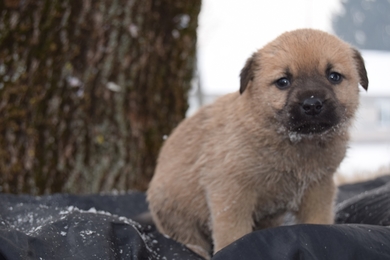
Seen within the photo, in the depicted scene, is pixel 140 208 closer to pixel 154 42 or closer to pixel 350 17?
pixel 154 42

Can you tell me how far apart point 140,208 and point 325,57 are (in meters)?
1.75

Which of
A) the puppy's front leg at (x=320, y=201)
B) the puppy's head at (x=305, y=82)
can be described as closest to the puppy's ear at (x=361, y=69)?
the puppy's head at (x=305, y=82)

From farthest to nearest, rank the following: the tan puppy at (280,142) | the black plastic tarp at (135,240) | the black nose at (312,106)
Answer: the tan puppy at (280,142) → the black nose at (312,106) → the black plastic tarp at (135,240)

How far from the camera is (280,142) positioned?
7.07 ft

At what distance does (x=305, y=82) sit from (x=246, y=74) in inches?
13.4

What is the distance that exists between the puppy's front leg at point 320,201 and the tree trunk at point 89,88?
65.7 inches

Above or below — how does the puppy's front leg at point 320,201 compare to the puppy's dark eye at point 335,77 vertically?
below

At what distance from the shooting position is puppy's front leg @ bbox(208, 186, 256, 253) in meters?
2.14

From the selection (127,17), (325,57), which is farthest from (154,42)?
(325,57)

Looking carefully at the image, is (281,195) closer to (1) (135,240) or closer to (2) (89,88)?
(1) (135,240)

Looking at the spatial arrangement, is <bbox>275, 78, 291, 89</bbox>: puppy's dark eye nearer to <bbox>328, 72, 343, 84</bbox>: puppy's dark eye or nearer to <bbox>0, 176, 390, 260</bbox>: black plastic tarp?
<bbox>328, 72, 343, 84</bbox>: puppy's dark eye

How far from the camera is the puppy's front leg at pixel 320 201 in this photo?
89.9 inches

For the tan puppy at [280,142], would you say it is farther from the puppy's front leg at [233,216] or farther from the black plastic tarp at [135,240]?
the black plastic tarp at [135,240]

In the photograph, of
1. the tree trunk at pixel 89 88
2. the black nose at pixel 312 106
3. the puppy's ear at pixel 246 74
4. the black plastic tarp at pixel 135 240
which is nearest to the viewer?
the black plastic tarp at pixel 135 240
